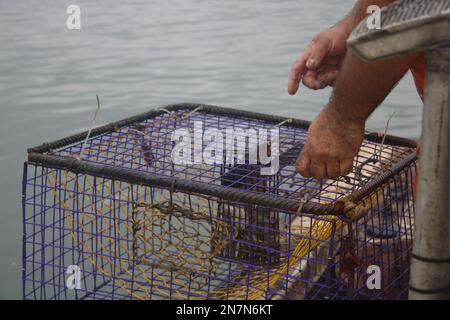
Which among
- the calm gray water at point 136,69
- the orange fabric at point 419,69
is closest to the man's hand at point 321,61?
the orange fabric at point 419,69

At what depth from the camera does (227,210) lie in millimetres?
2998

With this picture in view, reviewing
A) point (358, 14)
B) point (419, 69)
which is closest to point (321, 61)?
point (358, 14)

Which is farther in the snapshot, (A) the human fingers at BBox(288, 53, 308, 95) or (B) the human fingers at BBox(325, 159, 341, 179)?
(A) the human fingers at BBox(288, 53, 308, 95)

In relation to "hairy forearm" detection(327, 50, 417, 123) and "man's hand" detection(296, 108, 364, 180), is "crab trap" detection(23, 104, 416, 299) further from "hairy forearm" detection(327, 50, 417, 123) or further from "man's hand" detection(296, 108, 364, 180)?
"hairy forearm" detection(327, 50, 417, 123)

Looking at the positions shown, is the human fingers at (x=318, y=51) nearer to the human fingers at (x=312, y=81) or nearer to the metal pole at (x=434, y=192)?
the human fingers at (x=312, y=81)

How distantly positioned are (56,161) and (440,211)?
1692 millimetres

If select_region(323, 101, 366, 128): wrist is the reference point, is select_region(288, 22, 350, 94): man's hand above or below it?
above

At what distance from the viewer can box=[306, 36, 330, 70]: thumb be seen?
2051mm

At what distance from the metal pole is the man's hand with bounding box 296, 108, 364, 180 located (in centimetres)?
62

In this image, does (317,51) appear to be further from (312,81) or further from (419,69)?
(419,69)

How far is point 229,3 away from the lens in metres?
17.4

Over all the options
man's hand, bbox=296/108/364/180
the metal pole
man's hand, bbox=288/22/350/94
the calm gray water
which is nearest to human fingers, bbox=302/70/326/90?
man's hand, bbox=288/22/350/94

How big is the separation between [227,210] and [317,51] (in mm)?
1154
